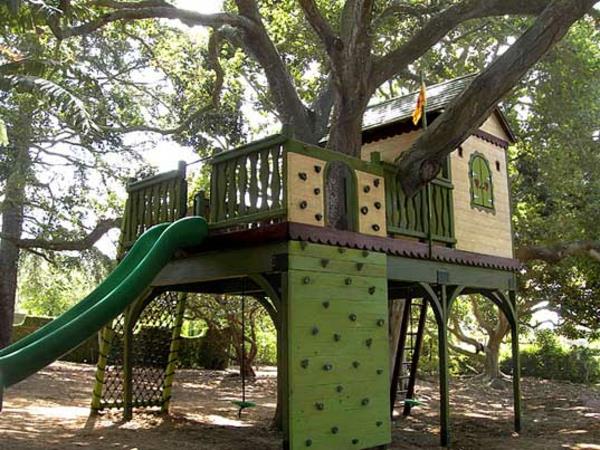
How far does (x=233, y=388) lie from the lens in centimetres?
1644

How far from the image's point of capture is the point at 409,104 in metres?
11.3

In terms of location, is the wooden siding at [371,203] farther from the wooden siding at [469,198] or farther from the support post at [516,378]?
the support post at [516,378]

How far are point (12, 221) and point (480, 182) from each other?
14740mm

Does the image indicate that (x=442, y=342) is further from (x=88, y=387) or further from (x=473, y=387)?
(x=473, y=387)

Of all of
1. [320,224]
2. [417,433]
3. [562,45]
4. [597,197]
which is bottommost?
[417,433]

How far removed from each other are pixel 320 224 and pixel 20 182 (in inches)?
520

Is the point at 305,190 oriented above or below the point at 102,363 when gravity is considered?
above

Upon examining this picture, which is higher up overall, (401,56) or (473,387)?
(401,56)

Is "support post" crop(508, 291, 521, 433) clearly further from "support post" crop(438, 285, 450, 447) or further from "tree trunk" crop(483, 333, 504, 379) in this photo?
"tree trunk" crop(483, 333, 504, 379)

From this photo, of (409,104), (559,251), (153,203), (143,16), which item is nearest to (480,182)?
(409,104)

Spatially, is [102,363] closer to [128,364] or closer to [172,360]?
[128,364]

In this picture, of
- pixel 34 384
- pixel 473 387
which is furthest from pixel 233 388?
pixel 473 387

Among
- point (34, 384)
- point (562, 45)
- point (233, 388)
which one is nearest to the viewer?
point (562, 45)

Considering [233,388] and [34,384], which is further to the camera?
[233,388]
